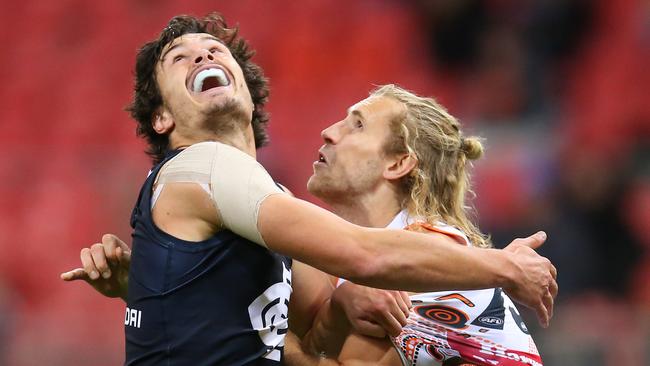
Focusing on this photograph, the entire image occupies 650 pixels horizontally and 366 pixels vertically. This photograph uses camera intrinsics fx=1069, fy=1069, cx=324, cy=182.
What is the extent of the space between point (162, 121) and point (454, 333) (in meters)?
1.43

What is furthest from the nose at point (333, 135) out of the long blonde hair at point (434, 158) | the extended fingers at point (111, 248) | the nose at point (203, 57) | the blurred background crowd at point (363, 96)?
the blurred background crowd at point (363, 96)

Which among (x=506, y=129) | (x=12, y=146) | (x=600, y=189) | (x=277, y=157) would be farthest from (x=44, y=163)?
(x=600, y=189)

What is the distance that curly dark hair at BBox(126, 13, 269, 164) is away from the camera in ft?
14.5

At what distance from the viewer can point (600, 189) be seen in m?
7.93

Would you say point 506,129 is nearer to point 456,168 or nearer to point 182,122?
point 456,168

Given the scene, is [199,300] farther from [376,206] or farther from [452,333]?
[376,206]

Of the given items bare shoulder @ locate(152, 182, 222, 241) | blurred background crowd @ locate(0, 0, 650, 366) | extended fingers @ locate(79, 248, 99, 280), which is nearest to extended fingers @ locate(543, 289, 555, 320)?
bare shoulder @ locate(152, 182, 222, 241)

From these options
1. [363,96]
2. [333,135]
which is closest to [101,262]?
[333,135]

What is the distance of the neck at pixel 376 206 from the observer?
4602 mm

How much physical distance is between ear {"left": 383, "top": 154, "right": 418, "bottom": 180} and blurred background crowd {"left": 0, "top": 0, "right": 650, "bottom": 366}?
2.99 m

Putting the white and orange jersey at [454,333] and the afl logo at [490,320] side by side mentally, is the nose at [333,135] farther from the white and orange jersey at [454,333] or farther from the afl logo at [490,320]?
the afl logo at [490,320]

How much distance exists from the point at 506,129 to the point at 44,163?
15.2 ft

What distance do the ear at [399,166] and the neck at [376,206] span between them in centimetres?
7

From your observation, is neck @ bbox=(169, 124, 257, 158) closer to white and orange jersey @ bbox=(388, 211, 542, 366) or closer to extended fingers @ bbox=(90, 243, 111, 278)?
extended fingers @ bbox=(90, 243, 111, 278)
